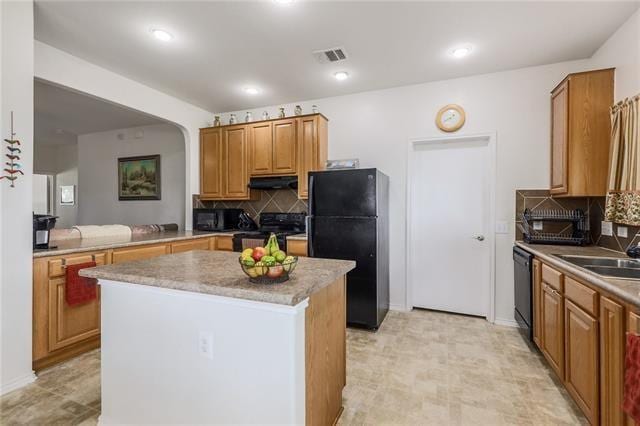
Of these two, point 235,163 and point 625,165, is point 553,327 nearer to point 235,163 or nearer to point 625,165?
point 625,165

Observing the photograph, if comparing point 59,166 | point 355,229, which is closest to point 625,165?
point 355,229

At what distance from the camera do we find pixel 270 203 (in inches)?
170

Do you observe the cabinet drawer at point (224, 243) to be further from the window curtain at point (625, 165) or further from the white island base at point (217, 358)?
the window curtain at point (625, 165)

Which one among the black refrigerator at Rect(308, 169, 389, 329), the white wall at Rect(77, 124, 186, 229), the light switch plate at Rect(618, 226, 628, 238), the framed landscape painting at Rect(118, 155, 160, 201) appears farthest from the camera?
the framed landscape painting at Rect(118, 155, 160, 201)

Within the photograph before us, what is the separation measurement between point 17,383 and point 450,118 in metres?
4.37

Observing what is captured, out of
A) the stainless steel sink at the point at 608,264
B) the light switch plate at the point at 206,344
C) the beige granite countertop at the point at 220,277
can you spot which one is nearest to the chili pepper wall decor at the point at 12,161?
the beige granite countertop at the point at 220,277

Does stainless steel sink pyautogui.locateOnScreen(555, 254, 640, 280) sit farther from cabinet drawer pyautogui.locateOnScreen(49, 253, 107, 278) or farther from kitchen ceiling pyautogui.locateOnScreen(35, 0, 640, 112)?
cabinet drawer pyautogui.locateOnScreen(49, 253, 107, 278)

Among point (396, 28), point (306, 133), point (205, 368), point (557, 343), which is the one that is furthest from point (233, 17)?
point (557, 343)

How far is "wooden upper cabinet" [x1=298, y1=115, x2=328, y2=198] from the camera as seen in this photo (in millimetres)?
3742

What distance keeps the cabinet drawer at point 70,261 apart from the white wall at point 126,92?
5.29ft

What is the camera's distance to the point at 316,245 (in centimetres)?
324

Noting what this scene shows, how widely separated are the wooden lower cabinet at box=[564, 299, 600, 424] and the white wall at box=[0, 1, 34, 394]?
139 inches

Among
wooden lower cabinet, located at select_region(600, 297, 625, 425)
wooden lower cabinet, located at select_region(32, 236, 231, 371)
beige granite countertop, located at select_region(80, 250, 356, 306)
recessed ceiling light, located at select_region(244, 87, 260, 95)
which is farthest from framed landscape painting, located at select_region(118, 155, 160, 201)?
wooden lower cabinet, located at select_region(600, 297, 625, 425)

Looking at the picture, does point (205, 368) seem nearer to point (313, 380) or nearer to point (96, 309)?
point (313, 380)
